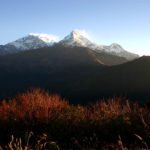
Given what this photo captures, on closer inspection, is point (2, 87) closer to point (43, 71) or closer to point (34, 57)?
point (43, 71)

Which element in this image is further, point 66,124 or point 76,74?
point 76,74

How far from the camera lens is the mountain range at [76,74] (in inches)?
2714

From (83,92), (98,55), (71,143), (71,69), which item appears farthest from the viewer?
(98,55)

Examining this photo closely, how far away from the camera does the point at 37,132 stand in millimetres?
9805

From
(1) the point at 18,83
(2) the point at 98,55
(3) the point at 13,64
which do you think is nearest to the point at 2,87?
(1) the point at 18,83

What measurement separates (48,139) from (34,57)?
566 feet

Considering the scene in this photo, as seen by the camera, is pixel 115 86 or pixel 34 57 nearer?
pixel 115 86

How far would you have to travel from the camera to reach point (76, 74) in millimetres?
120562

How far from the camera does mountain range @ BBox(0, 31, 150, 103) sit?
226 ft

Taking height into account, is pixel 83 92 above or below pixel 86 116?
below

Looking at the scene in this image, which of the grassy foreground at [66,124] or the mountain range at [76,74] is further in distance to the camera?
the mountain range at [76,74]

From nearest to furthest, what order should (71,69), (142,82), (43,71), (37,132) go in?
(37,132) → (142,82) → (71,69) → (43,71)

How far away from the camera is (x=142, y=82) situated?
65125 millimetres

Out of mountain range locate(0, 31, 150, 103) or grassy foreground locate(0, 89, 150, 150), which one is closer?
grassy foreground locate(0, 89, 150, 150)
